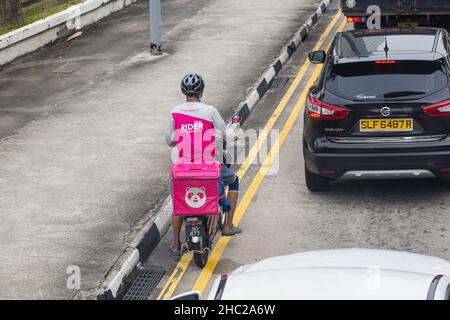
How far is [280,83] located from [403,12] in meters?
2.88

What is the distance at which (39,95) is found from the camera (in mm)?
17641

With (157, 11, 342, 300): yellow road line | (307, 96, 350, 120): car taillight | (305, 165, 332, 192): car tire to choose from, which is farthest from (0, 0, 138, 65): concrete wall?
(307, 96, 350, 120): car taillight

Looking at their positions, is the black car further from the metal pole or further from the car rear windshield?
the metal pole

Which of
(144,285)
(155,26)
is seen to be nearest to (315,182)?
(144,285)

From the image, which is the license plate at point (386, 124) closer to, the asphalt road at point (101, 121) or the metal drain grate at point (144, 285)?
the asphalt road at point (101, 121)

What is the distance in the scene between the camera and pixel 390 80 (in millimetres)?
11156

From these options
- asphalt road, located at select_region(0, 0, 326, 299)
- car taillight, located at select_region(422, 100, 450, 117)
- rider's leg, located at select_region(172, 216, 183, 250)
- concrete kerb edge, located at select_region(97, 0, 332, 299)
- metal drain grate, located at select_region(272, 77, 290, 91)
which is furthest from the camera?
metal drain grate, located at select_region(272, 77, 290, 91)

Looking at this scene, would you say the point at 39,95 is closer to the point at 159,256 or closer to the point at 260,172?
the point at 260,172

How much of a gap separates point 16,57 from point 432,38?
34.7ft

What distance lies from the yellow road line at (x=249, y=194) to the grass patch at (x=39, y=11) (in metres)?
7.09

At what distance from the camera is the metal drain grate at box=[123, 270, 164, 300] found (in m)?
9.55

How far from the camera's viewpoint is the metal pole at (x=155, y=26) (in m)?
20.1

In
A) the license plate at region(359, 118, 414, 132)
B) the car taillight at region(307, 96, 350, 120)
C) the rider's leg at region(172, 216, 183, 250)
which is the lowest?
the rider's leg at region(172, 216, 183, 250)

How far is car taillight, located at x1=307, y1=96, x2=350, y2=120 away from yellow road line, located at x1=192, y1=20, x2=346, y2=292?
4.34 feet
